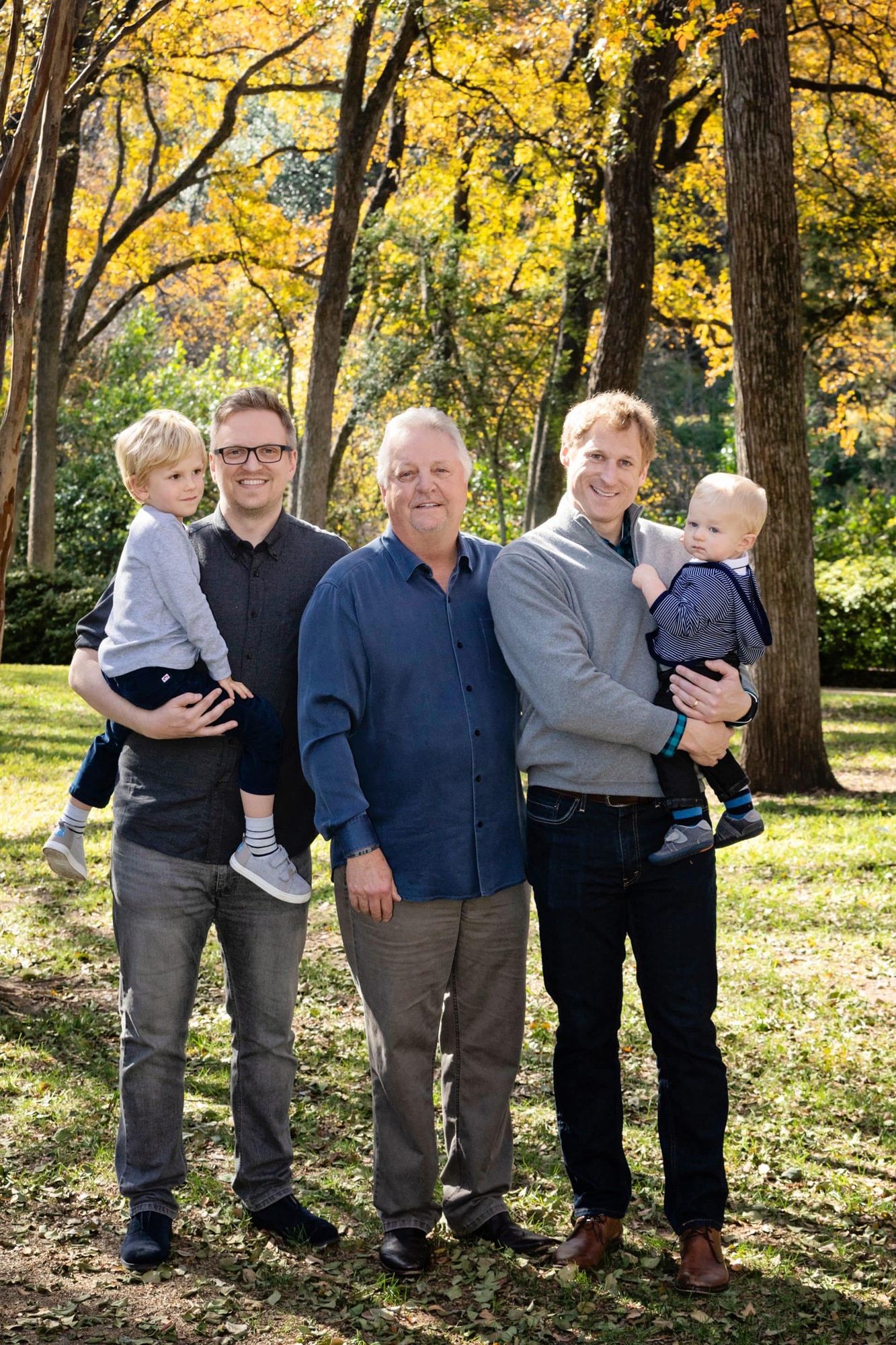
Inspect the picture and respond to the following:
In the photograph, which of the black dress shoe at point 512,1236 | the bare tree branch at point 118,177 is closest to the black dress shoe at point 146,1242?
the black dress shoe at point 512,1236

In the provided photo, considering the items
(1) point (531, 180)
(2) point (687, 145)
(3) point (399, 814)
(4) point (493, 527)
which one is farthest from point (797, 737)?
(4) point (493, 527)

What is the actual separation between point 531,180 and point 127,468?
16.8m

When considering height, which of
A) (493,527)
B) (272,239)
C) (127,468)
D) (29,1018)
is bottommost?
(29,1018)

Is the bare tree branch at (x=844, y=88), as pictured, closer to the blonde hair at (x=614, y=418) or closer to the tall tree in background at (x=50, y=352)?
the tall tree in background at (x=50, y=352)

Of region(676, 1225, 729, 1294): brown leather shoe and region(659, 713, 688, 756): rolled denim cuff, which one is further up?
region(659, 713, 688, 756): rolled denim cuff

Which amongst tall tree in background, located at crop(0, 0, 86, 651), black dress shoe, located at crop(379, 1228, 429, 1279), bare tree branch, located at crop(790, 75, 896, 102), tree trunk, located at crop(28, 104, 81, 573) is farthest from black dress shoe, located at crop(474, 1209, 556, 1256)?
tree trunk, located at crop(28, 104, 81, 573)

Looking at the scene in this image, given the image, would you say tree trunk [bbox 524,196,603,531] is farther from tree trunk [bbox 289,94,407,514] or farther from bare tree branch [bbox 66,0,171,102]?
bare tree branch [bbox 66,0,171,102]

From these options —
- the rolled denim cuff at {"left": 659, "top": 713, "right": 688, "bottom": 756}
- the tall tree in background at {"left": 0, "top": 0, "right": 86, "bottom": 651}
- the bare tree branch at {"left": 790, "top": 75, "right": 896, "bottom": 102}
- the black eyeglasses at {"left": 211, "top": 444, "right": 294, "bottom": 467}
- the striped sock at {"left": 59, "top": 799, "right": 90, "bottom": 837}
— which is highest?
the bare tree branch at {"left": 790, "top": 75, "right": 896, "bottom": 102}

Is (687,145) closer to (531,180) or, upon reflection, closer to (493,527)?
(531,180)

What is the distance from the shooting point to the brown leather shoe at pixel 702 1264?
128 inches

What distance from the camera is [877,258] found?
49.8 feet

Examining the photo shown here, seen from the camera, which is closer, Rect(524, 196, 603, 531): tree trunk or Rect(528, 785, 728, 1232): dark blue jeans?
Rect(528, 785, 728, 1232): dark blue jeans

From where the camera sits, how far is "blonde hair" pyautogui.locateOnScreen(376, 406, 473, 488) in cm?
332

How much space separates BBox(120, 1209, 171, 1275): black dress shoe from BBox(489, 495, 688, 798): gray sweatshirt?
5.09 feet
